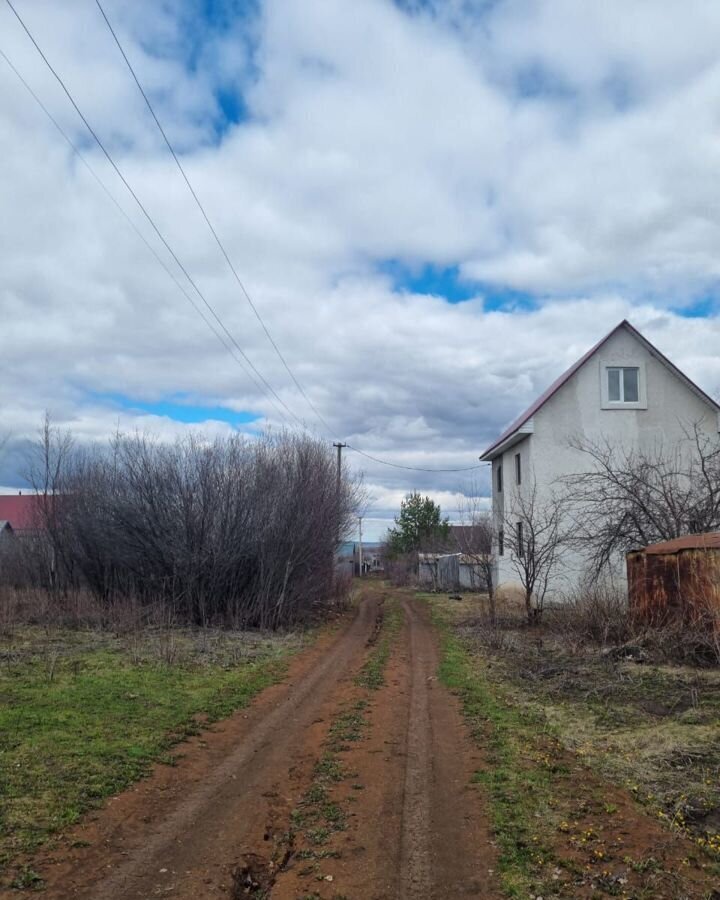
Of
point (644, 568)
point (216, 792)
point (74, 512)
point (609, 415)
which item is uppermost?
point (609, 415)

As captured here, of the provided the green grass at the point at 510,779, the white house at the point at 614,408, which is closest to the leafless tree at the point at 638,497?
the white house at the point at 614,408

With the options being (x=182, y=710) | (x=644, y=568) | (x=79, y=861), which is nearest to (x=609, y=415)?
(x=644, y=568)

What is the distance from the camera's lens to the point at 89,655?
1412cm

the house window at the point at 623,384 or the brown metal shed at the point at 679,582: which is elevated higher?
the house window at the point at 623,384

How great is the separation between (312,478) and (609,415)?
34.7ft

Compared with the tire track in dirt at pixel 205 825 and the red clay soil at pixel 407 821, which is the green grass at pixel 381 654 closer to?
the red clay soil at pixel 407 821

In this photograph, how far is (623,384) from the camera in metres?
26.0

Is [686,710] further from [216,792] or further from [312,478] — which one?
[312,478]

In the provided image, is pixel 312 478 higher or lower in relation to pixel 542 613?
higher

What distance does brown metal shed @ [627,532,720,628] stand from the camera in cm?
1276

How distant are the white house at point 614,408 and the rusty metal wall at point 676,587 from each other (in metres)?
10.3

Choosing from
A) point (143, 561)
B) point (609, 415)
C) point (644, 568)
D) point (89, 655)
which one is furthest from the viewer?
point (609, 415)

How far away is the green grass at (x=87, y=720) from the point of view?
593 cm

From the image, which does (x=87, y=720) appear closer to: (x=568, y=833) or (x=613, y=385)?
(x=568, y=833)
